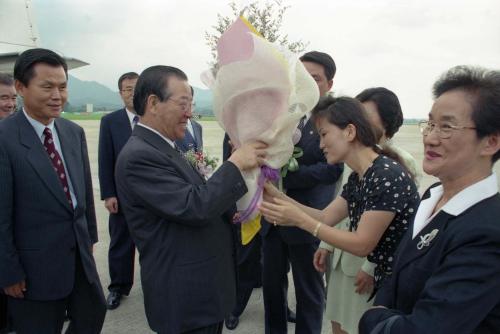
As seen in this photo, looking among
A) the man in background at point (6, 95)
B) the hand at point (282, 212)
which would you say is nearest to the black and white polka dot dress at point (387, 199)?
the hand at point (282, 212)

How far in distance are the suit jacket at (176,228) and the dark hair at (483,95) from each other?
0.92 m

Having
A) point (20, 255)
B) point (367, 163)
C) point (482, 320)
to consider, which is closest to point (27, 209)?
point (20, 255)

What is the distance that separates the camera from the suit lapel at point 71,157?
7.61ft

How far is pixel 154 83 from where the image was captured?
1836 mm

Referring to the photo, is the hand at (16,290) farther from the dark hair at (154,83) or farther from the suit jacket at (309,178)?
the suit jacket at (309,178)

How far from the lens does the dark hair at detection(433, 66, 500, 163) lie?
1.15m

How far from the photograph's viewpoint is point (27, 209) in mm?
2094

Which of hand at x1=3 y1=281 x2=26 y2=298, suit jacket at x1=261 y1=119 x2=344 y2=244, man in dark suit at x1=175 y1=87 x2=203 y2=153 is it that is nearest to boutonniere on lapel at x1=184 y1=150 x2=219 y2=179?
suit jacket at x1=261 y1=119 x2=344 y2=244

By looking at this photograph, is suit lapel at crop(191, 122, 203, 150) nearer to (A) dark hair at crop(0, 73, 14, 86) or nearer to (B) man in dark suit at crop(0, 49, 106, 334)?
(B) man in dark suit at crop(0, 49, 106, 334)

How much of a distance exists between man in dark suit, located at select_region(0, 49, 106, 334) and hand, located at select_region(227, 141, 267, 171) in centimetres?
108

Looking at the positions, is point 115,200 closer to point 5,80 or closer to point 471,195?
point 5,80

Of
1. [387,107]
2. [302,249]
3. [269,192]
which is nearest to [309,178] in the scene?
[302,249]

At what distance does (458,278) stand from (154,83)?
1439mm

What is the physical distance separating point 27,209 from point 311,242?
1.79 m
